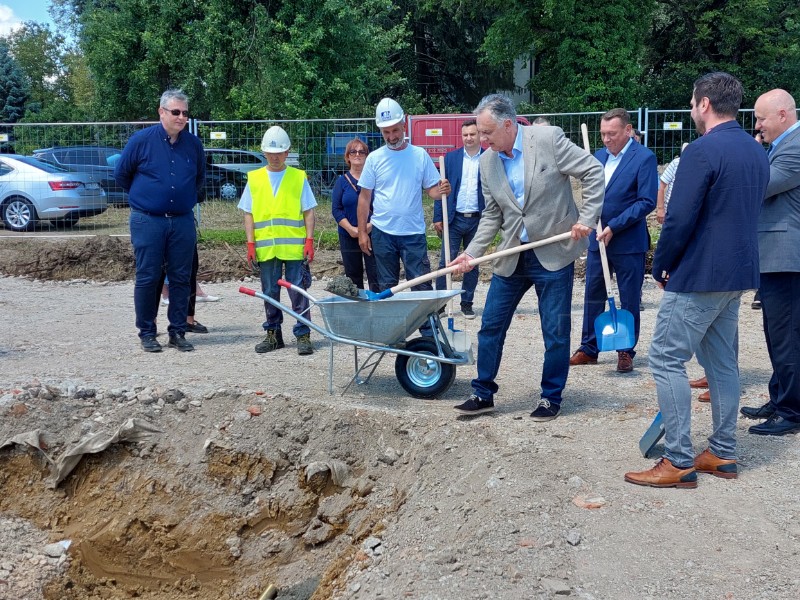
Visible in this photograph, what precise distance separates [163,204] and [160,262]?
1.75 feet

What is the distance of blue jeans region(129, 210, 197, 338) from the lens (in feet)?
25.9

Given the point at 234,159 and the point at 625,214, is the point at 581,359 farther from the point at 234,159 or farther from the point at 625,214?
the point at 234,159

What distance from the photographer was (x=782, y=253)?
18.2 ft

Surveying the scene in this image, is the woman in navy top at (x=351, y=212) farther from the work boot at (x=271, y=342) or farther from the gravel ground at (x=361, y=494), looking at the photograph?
the gravel ground at (x=361, y=494)

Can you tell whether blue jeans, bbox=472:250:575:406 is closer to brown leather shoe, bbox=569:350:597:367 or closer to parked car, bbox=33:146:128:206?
brown leather shoe, bbox=569:350:597:367

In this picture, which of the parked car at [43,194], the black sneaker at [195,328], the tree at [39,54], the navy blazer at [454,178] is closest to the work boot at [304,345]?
the black sneaker at [195,328]

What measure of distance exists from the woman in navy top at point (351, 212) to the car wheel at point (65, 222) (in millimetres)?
7829

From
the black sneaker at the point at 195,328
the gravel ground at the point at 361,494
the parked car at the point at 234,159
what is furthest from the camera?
the parked car at the point at 234,159

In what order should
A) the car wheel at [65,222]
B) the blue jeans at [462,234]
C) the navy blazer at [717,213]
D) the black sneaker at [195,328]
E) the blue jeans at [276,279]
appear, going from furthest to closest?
the car wheel at [65,222] → the blue jeans at [462,234] → the black sneaker at [195,328] → the blue jeans at [276,279] → the navy blazer at [717,213]

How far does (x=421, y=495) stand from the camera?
16.7 feet

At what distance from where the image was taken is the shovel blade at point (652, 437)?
5.14 m

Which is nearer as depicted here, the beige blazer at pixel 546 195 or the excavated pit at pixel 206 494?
the excavated pit at pixel 206 494

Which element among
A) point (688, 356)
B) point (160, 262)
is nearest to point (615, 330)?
point (688, 356)

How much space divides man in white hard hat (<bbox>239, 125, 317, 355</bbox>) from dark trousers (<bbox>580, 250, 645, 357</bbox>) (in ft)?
8.05
